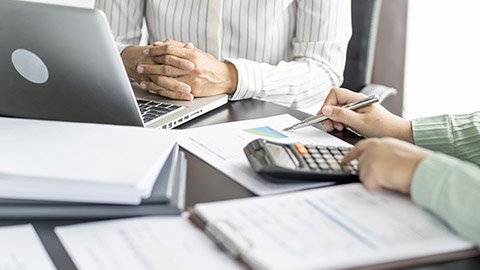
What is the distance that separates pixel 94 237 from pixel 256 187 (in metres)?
0.22

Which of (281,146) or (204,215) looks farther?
(281,146)

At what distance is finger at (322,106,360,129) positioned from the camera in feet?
2.90

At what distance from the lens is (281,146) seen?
2.29ft

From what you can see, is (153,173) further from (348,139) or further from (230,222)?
(348,139)

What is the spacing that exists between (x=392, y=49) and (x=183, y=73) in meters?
1.95

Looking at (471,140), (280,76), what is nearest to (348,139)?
(471,140)

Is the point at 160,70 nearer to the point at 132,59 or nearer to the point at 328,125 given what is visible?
the point at 132,59

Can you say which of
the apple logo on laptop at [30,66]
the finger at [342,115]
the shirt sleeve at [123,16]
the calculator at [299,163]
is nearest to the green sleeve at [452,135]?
the finger at [342,115]

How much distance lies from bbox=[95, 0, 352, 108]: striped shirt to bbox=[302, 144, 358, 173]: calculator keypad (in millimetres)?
555

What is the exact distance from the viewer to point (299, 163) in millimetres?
648

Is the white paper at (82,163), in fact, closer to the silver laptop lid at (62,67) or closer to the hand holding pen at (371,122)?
the silver laptop lid at (62,67)

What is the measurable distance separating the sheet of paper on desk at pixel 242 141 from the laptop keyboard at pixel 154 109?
0.26 ft

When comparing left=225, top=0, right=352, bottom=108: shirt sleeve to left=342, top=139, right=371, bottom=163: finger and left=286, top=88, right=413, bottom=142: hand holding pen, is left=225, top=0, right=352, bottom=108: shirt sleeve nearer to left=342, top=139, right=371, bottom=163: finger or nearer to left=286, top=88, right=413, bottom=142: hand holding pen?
left=286, top=88, right=413, bottom=142: hand holding pen

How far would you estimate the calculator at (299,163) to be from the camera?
2.04 ft
